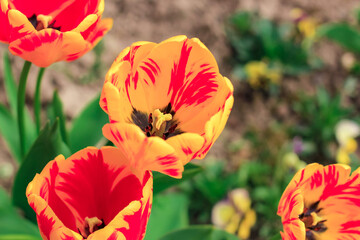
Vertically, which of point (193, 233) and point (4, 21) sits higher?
point (4, 21)

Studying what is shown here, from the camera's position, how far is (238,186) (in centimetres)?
190

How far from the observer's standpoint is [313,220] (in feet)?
2.67

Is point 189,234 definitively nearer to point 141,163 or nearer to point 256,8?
point 141,163

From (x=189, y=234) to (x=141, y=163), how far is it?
17.9 inches

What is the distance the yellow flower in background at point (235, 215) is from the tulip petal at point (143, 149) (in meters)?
1.17

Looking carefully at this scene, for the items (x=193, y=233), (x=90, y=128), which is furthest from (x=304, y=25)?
(x=193, y=233)

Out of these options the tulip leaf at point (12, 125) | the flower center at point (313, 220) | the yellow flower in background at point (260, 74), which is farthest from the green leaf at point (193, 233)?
the yellow flower in background at point (260, 74)

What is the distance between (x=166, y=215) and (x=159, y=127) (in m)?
0.63

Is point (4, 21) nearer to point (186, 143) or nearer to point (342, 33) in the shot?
point (186, 143)

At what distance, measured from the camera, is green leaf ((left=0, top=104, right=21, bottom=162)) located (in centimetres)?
121

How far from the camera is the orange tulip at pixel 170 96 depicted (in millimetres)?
595

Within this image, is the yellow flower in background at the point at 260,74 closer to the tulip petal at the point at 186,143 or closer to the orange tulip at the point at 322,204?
the orange tulip at the point at 322,204

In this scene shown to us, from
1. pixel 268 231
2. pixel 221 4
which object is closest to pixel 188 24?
pixel 221 4

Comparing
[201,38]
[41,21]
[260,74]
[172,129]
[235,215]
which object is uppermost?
[41,21]
